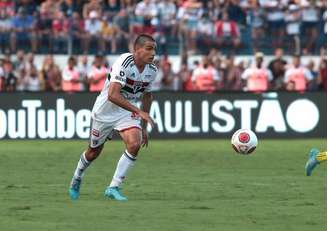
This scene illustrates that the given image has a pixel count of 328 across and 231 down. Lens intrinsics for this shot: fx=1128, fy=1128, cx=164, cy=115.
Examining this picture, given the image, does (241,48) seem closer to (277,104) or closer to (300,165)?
(277,104)

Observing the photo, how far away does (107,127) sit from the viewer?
43.6ft

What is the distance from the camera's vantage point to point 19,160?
63.2ft

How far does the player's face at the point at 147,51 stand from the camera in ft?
42.3

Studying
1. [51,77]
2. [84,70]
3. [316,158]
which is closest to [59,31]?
[84,70]

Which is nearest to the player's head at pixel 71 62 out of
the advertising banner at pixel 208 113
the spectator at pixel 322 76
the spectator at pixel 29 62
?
the spectator at pixel 29 62

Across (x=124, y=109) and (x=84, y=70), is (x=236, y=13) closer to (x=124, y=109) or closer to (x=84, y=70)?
(x=84, y=70)

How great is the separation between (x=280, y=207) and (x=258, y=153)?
9.47 m

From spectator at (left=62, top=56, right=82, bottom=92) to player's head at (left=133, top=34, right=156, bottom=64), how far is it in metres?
14.3

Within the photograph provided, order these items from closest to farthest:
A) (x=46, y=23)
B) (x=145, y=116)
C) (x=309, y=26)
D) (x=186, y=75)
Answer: (x=145, y=116), (x=186, y=75), (x=46, y=23), (x=309, y=26)

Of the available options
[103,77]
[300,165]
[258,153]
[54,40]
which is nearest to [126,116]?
[300,165]

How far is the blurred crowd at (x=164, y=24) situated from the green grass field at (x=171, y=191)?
7.63 m

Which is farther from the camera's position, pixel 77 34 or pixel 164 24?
pixel 164 24

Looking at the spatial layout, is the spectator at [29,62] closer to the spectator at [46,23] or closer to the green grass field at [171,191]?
the spectator at [46,23]

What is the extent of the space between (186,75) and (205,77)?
0.72 meters
